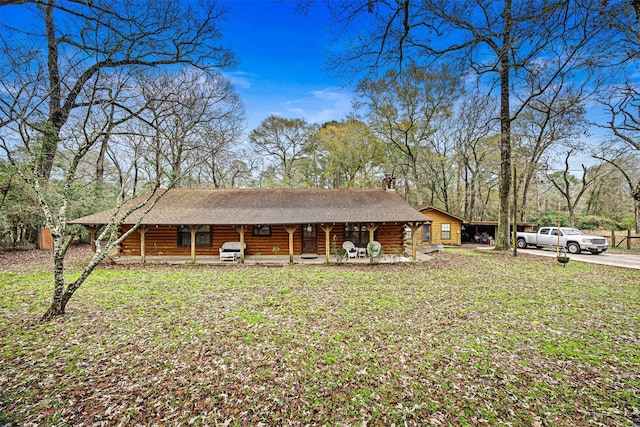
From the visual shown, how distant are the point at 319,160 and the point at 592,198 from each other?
32696 mm

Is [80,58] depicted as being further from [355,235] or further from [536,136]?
[536,136]

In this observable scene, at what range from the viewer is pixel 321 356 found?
4.14 meters

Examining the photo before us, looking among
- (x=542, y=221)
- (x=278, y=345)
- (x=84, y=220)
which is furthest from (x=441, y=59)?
(x=542, y=221)

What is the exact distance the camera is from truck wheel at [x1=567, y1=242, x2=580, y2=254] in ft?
52.5

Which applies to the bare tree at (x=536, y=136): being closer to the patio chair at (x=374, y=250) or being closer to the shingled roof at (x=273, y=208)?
the shingled roof at (x=273, y=208)

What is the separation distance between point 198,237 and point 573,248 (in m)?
22.8

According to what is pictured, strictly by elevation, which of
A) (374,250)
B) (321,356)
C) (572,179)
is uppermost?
(572,179)

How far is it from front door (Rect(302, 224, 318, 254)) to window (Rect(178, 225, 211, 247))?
5.23 meters

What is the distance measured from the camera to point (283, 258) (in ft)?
44.5

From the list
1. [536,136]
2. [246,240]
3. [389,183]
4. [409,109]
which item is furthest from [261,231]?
[536,136]

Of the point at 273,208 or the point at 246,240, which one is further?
the point at 273,208

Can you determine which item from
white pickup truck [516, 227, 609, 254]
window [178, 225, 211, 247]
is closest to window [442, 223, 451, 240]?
white pickup truck [516, 227, 609, 254]

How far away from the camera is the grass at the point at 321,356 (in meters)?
2.96

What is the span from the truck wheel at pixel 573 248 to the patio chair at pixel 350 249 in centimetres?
1435
